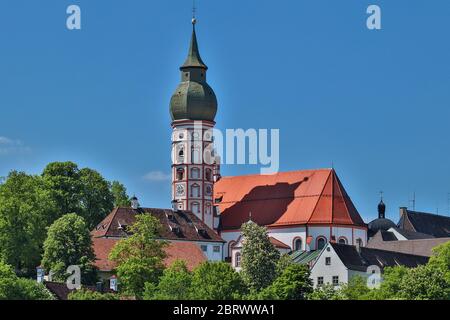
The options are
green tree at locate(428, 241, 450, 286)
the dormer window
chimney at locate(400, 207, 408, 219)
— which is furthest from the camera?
chimney at locate(400, 207, 408, 219)

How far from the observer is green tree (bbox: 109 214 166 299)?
88688mm

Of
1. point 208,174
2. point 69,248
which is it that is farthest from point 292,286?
point 208,174

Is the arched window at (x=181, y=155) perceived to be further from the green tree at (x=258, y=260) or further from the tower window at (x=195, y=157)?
the green tree at (x=258, y=260)

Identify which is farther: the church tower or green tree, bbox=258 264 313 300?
the church tower

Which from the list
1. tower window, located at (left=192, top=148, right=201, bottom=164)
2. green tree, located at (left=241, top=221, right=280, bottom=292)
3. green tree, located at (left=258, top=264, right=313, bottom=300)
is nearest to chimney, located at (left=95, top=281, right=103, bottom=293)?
green tree, located at (left=241, top=221, right=280, bottom=292)

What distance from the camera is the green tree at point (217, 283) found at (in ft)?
257

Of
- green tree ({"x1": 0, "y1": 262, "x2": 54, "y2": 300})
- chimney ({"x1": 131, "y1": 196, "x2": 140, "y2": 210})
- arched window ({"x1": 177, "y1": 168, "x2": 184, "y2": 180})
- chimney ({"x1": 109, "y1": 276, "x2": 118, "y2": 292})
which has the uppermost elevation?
arched window ({"x1": 177, "y1": 168, "x2": 184, "y2": 180})

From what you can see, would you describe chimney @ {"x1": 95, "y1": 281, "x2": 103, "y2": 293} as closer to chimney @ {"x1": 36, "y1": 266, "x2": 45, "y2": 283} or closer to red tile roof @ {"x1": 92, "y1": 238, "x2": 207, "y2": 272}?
chimney @ {"x1": 36, "y1": 266, "x2": 45, "y2": 283}

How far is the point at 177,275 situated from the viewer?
82.0 meters

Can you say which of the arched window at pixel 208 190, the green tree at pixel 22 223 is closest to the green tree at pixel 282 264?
the green tree at pixel 22 223

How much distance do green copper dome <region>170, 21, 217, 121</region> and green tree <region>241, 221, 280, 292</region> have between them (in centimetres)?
2466

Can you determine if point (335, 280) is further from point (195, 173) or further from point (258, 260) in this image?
point (195, 173)

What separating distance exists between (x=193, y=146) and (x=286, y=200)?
8.87 meters
